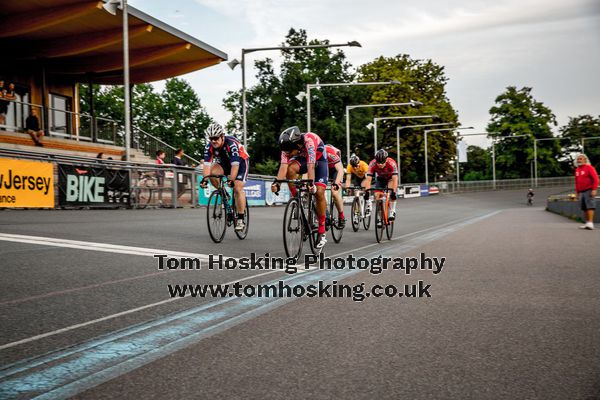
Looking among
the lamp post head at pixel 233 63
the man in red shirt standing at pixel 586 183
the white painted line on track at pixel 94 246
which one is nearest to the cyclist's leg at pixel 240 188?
the white painted line on track at pixel 94 246

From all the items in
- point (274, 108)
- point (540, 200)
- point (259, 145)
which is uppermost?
point (274, 108)

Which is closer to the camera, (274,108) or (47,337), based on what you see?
(47,337)

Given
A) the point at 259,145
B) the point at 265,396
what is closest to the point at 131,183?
the point at 265,396

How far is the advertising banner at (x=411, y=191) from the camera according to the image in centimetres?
5669

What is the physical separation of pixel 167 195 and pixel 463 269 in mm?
15038

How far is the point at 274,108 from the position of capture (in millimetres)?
59281

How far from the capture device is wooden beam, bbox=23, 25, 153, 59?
26562 millimetres

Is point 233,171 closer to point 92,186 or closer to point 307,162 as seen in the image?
point 307,162

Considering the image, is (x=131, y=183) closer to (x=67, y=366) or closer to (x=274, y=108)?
(x=67, y=366)

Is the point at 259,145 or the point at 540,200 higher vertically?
the point at 259,145

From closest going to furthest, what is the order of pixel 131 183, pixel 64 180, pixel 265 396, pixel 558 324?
pixel 265 396 → pixel 558 324 → pixel 64 180 → pixel 131 183

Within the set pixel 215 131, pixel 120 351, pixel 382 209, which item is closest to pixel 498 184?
pixel 382 209

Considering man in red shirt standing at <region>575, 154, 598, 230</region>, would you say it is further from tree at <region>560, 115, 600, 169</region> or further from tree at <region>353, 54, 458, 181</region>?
tree at <region>560, 115, 600, 169</region>

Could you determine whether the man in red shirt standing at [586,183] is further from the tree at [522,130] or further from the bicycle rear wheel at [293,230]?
the tree at [522,130]
